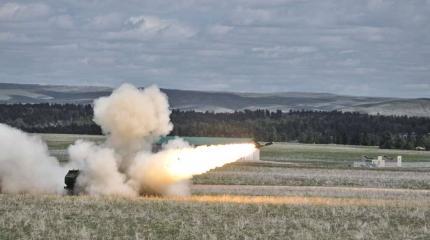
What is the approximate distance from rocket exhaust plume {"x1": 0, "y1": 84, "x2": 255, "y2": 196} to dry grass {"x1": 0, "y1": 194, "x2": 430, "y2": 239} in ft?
16.9

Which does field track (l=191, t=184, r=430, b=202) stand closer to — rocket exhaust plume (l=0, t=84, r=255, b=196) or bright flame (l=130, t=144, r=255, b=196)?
bright flame (l=130, t=144, r=255, b=196)

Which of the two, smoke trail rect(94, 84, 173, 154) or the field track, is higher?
smoke trail rect(94, 84, 173, 154)

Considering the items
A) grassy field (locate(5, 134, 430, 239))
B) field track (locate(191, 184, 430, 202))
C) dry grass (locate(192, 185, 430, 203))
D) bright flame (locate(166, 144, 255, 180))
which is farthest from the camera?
dry grass (locate(192, 185, 430, 203))

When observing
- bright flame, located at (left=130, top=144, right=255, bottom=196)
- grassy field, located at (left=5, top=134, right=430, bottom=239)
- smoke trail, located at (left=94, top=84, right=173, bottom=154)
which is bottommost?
grassy field, located at (left=5, top=134, right=430, bottom=239)

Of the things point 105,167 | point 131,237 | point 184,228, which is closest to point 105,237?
point 131,237

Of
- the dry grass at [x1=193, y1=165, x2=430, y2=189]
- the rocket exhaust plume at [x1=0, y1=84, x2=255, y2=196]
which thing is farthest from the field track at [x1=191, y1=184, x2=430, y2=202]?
the dry grass at [x1=193, y1=165, x2=430, y2=189]

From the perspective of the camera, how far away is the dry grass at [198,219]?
35.2m

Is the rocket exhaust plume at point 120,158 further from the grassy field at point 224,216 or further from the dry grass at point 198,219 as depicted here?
the dry grass at point 198,219

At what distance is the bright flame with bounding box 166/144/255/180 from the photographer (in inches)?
2190

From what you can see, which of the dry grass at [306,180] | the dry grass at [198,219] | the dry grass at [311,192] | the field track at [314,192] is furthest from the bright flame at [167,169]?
the dry grass at [306,180]

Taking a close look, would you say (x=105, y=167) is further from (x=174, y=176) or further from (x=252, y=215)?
(x=252, y=215)

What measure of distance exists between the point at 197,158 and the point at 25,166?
1096 centimetres

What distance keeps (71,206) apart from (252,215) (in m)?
8.85

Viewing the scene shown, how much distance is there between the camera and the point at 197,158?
193 feet
